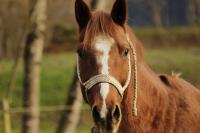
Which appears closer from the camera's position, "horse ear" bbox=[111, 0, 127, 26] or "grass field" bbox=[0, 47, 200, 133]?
"horse ear" bbox=[111, 0, 127, 26]

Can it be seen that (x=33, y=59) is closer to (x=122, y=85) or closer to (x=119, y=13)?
(x=119, y=13)

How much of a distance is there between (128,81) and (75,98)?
7.35 m

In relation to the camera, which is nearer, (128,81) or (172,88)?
(128,81)

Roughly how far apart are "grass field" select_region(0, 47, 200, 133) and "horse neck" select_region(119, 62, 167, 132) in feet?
44.5

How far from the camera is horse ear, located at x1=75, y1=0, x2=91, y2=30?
4.11m

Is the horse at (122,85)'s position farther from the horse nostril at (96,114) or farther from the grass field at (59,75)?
the grass field at (59,75)

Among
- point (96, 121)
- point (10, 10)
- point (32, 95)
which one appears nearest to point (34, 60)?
point (32, 95)

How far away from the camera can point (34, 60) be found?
10781 millimetres

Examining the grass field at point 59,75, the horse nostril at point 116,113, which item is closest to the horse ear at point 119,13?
the horse nostril at point 116,113

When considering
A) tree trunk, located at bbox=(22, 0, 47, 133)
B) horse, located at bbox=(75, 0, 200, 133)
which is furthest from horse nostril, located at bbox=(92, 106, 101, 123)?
tree trunk, located at bbox=(22, 0, 47, 133)

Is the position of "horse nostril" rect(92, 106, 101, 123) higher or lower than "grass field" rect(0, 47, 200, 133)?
higher

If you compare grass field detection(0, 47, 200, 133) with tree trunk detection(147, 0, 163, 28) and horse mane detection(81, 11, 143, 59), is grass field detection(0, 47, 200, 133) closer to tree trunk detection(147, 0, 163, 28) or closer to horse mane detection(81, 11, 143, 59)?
horse mane detection(81, 11, 143, 59)

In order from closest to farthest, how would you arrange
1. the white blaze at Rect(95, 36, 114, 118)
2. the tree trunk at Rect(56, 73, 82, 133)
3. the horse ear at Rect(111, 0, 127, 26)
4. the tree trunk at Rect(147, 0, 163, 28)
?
the white blaze at Rect(95, 36, 114, 118)
the horse ear at Rect(111, 0, 127, 26)
the tree trunk at Rect(56, 73, 82, 133)
the tree trunk at Rect(147, 0, 163, 28)

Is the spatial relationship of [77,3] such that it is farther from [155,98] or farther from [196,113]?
[196,113]
